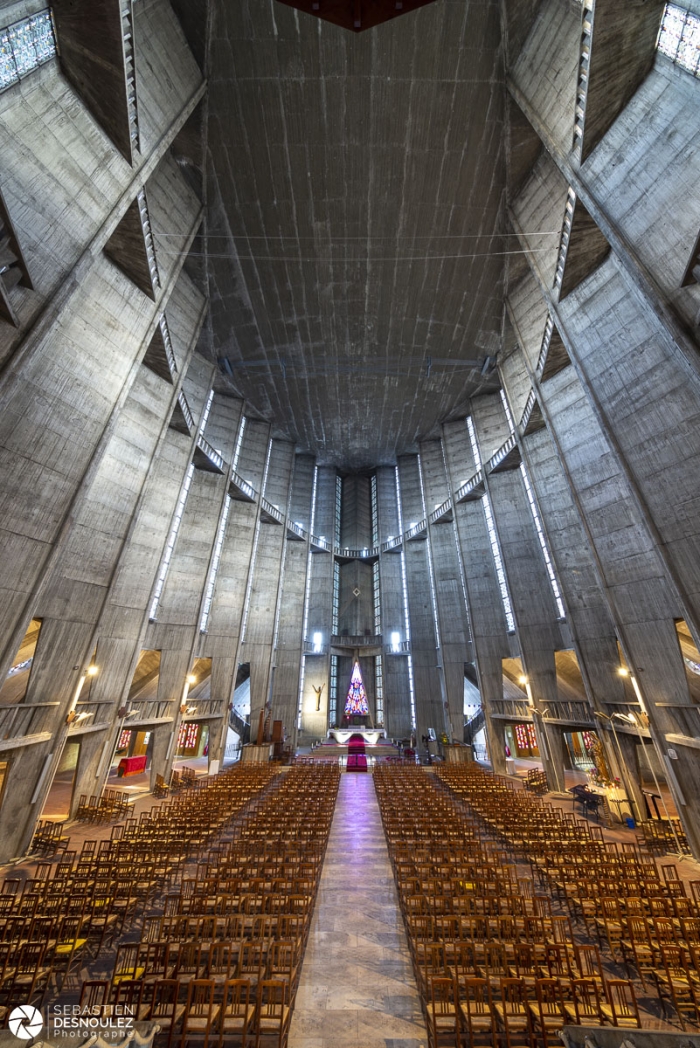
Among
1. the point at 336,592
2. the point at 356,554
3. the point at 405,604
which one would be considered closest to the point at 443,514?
the point at 405,604

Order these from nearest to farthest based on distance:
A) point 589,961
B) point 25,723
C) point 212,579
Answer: point 589,961, point 25,723, point 212,579

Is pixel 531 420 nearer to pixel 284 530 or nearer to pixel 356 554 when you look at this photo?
pixel 284 530

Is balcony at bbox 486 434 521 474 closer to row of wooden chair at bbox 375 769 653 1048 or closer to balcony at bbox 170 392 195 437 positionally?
balcony at bbox 170 392 195 437

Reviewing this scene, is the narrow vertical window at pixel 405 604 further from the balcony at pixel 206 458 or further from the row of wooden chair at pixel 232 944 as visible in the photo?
the row of wooden chair at pixel 232 944

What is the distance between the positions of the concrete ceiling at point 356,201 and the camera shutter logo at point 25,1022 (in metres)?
22.9

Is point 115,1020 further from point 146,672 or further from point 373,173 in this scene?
point 373,173

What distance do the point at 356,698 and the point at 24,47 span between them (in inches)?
1284

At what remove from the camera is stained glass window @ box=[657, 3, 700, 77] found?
8.17 meters

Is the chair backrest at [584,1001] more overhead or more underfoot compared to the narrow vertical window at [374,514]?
more underfoot

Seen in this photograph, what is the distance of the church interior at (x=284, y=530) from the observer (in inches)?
182

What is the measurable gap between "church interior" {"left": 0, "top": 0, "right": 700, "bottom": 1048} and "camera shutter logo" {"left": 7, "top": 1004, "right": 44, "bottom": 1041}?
34 mm

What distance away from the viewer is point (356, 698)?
3111cm

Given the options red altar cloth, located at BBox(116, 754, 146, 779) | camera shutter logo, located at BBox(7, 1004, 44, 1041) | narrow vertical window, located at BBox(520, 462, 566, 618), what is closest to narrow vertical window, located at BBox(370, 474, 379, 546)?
narrow vertical window, located at BBox(520, 462, 566, 618)

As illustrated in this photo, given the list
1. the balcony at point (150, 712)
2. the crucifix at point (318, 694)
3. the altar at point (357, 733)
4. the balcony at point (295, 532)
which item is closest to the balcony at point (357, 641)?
the crucifix at point (318, 694)
